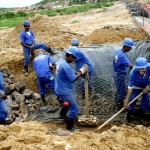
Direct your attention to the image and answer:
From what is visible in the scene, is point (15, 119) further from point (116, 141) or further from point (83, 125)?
point (116, 141)

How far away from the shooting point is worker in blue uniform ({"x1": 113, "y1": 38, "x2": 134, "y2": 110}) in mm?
8106

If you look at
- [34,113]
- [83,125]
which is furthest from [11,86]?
[83,125]

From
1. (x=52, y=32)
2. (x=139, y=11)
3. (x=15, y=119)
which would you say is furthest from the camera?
(x=139, y=11)

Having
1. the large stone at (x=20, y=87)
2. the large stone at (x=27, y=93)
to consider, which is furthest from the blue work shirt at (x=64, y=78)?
the large stone at (x=20, y=87)

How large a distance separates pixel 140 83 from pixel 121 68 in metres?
1.24

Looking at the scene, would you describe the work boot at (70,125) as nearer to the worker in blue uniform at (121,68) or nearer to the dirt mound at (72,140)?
the dirt mound at (72,140)

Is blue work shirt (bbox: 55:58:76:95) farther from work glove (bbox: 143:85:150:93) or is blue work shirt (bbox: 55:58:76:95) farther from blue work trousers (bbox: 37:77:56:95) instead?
blue work trousers (bbox: 37:77:56:95)

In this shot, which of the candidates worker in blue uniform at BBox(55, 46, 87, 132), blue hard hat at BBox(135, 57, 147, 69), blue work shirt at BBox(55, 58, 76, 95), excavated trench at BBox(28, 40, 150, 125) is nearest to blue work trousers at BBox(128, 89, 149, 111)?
excavated trench at BBox(28, 40, 150, 125)

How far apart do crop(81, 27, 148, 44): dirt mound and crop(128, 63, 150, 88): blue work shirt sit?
6208 mm

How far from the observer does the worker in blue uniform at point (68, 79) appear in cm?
652

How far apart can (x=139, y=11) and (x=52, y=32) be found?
256 inches

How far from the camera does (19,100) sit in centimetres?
920

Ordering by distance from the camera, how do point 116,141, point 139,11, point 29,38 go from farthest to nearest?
point 139,11 → point 29,38 → point 116,141

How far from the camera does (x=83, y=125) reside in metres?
7.46
